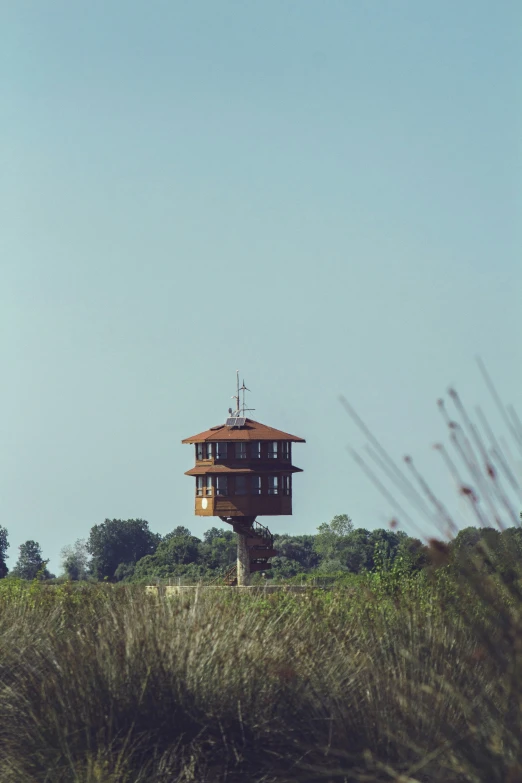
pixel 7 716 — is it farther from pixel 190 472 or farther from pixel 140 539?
pixel 140 539

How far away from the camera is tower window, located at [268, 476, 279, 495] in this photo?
5369cm

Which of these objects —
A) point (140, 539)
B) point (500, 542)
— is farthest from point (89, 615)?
point (140, 539)

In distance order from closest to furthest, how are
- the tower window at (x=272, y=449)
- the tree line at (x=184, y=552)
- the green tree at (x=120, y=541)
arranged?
the tower window at (x=272, y=449), the tree line at (x=184, y=552), the green tree at (x=120, y=541)

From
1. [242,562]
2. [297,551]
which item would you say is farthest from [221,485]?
[297,551]

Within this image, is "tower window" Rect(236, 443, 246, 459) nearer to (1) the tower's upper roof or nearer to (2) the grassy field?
(1) the tower's upper roof

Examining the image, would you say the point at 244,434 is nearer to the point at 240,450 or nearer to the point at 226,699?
the point at 240,450

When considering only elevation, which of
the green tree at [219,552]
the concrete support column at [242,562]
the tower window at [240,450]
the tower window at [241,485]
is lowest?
the concrete support column at [242,562]

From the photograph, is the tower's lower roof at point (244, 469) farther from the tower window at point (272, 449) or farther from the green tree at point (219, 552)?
the green tree at point (219, 552)

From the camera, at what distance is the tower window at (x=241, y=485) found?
5316cm

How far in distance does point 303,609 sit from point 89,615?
9.32 feet

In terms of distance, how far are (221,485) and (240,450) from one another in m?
1.90

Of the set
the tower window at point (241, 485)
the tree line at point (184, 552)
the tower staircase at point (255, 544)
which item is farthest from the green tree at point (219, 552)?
the tower window at point (241, 485)

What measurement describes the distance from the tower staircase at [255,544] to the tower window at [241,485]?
5.28 ft

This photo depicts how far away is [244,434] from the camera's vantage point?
178ft
